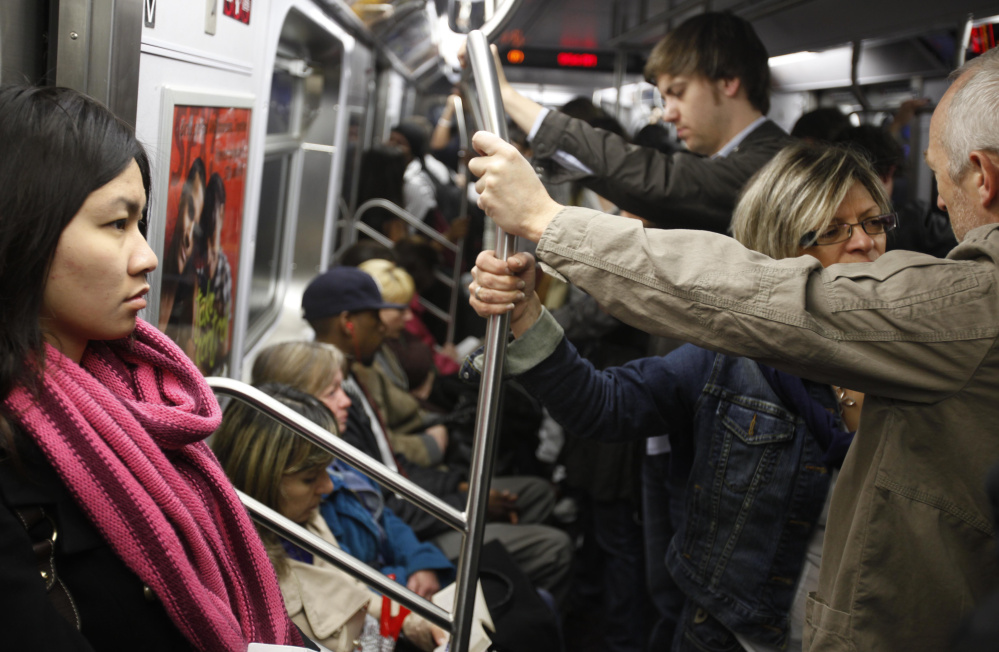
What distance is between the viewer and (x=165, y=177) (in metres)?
1.87

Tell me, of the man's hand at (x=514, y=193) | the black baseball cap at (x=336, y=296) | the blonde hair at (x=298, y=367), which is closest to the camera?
the man's hand at (x=514, y=193)

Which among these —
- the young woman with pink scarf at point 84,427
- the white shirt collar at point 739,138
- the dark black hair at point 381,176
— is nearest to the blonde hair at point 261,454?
the young woman with pink scarf at point 84,427

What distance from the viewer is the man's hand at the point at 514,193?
4.34ft

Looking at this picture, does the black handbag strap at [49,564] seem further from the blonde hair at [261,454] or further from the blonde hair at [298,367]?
the blonde hair at [298,367]

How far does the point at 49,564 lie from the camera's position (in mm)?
1002

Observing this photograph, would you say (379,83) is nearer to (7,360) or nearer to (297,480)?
(297,480)

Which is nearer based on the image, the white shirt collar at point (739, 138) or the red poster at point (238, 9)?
the red poster at point (238, 9)

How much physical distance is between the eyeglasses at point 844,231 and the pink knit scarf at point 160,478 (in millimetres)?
1179

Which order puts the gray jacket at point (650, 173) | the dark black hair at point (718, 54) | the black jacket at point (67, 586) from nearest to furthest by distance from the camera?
1. the black jacket at point (67, 586)
2. the gray jacket at point (650, 173)
3. the dark black hair at point (718, 54)

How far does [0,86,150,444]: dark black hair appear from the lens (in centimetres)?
100

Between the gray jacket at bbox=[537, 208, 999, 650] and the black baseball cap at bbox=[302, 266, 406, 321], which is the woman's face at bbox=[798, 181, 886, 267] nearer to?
the gray jacket at bbox=[537, 208, 999, 650]

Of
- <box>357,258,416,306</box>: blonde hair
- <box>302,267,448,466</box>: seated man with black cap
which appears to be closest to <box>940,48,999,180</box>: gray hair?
<box>302,267,448,466</box>: seated man with black cap

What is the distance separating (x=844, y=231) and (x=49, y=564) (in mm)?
1505

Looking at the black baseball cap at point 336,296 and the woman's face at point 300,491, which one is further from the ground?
the black baseball cap at point 336,296
